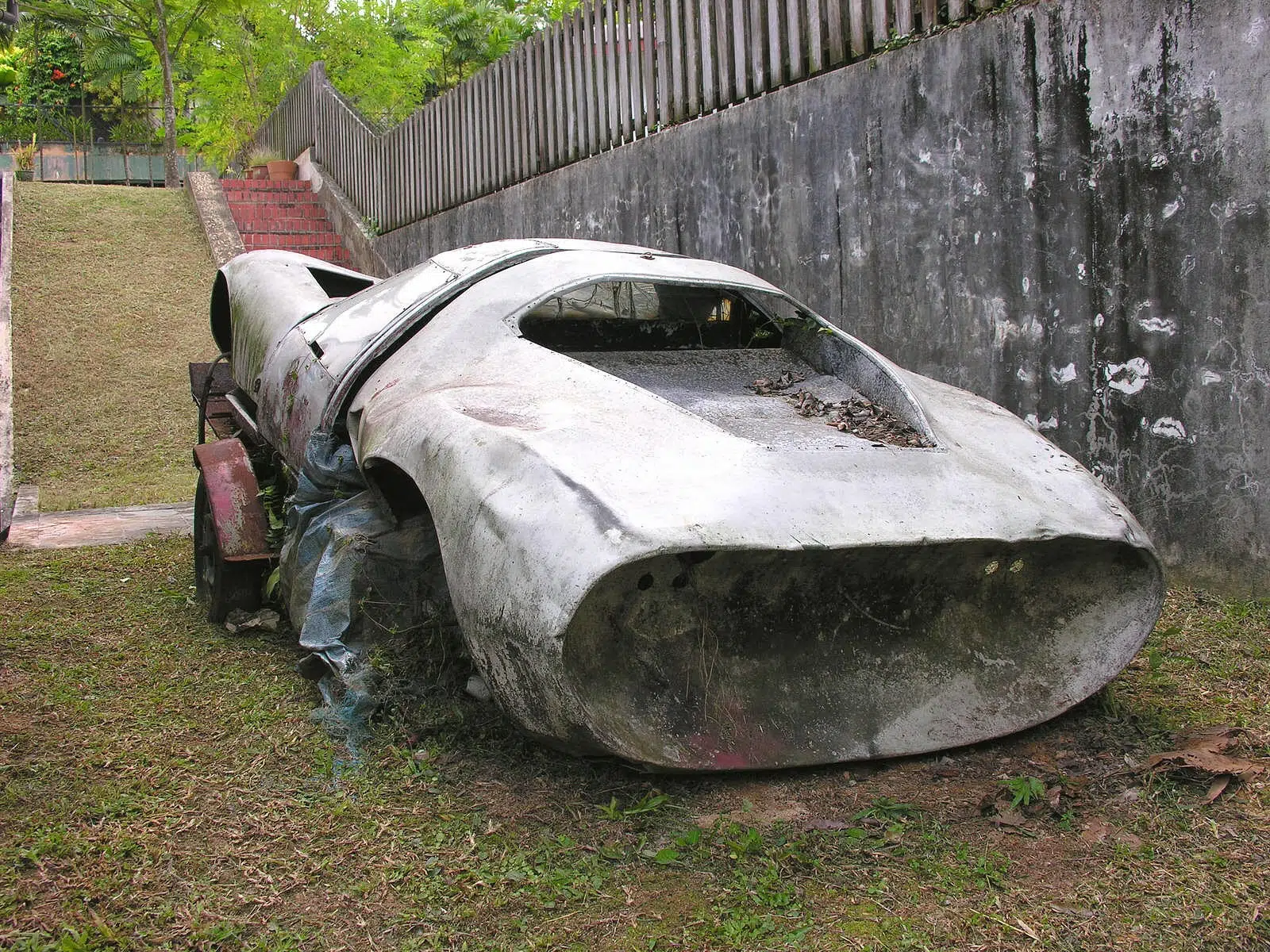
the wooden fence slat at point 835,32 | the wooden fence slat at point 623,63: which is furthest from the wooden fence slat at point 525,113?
the wooden fence slat at point 835,32

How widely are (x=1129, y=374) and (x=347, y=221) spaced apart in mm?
12339

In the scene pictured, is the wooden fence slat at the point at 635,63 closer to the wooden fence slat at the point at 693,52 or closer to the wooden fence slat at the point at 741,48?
the wooden fence slat at the point at 693,52

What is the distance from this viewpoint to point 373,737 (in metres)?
3.20

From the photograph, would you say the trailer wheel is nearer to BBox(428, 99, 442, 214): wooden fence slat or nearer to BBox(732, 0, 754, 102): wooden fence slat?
BBox(732, 0, 754, 102): wooden fence slat

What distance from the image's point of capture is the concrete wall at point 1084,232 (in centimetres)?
414

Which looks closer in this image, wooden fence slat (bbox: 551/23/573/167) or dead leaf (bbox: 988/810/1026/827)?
dead leaf (bbox: 988/810/1026/827)

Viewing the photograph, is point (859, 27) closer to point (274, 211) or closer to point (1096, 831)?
point (1096, 831)

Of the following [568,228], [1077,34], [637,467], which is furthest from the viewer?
[568,228]

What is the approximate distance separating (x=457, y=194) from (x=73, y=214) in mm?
6842

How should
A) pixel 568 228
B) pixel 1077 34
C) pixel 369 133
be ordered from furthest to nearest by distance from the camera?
pixel 369 133 < pixel 568 228 < pixel 1077 34

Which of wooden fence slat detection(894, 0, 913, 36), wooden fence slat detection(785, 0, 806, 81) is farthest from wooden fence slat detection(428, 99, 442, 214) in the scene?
wooden fence slat detection(894, 0, 913, 36)

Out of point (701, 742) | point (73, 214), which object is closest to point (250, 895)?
point (701, 742)

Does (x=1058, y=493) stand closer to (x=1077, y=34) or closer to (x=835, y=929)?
(x=835, y=929)

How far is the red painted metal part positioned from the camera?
427 cm
